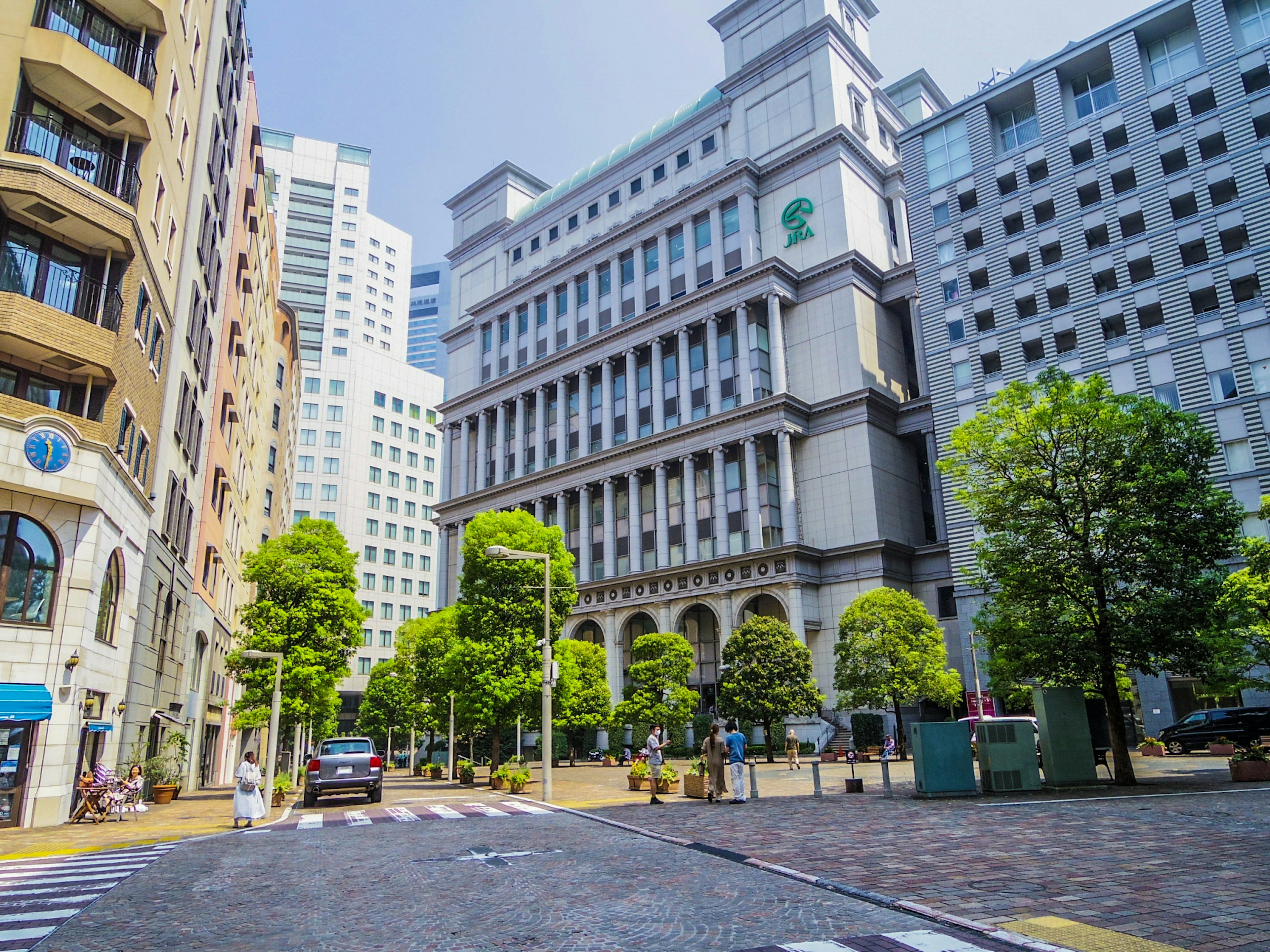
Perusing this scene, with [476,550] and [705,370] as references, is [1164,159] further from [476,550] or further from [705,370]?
[476,550]

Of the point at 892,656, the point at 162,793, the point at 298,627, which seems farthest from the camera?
the point at 892,656

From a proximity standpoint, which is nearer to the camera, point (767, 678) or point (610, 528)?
point (767, 678)

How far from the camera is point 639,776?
28.8 m

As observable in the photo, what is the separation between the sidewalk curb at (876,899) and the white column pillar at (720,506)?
136 ft

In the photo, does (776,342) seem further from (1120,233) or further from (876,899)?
(876,899)

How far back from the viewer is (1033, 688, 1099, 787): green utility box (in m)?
22.8

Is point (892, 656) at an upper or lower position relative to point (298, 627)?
lower

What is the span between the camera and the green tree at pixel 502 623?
1385 inches

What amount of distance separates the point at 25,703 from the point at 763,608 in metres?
42.2

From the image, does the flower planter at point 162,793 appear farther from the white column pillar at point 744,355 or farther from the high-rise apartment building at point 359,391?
the high-rise apartment building at point 359,391

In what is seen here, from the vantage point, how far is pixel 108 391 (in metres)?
24.0

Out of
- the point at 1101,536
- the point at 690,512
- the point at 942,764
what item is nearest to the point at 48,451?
the point at 942,764

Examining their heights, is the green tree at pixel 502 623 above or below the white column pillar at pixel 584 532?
below

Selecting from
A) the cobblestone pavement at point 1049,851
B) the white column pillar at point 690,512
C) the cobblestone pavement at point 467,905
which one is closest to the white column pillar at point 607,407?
the white column pillar at point 690,512
